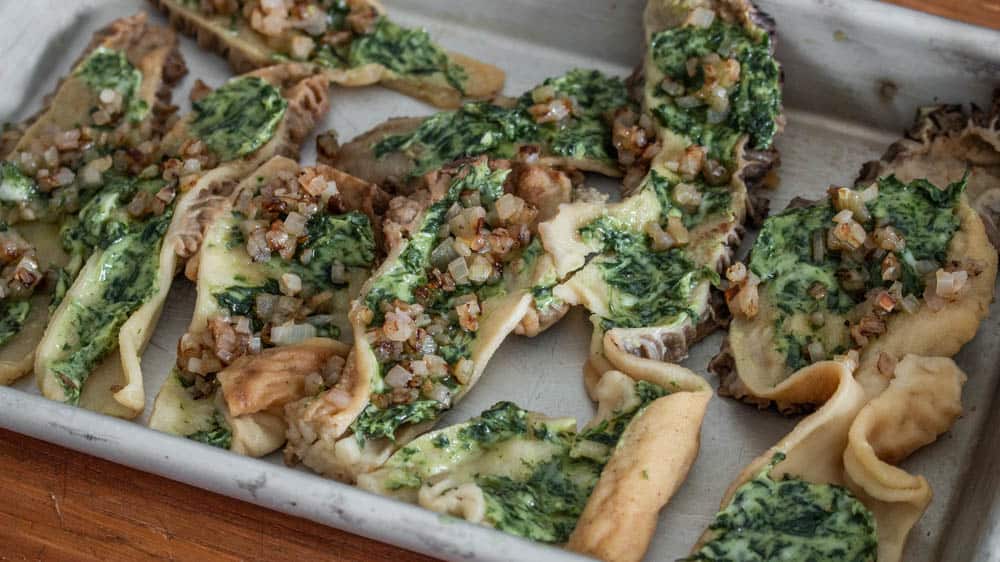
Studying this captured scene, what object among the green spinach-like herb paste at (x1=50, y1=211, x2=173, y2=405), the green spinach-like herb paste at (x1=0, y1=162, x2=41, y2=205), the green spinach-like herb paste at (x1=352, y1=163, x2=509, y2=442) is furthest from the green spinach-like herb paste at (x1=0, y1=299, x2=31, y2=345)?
the green spinach-like herb paste at (x1=352, y1=163, x2=509, y2=442)

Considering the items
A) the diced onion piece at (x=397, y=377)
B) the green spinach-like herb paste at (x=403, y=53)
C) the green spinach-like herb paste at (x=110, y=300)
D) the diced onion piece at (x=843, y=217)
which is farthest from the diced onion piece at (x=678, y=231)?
the green spinach-like herb paste at (x=110, y=300)

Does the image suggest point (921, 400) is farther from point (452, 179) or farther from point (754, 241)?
point (452, 179)

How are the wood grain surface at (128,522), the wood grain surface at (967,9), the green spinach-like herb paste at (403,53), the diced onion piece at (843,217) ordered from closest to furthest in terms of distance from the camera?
the wood grain surface at (128,522) < the diced onion piece at (843,217) < the wood grain surface at (967,9) < the green spinach-like herb paste at (403,53)

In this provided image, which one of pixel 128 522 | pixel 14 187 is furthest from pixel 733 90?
pixel 14 187

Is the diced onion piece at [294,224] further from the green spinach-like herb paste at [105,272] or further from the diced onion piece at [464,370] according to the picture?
the diced onion piece at [464,370]

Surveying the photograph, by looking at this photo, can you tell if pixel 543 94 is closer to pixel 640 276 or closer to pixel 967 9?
pixel 640 276

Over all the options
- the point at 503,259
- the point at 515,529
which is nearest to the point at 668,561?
the point at 515,529
